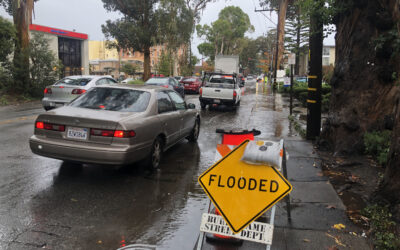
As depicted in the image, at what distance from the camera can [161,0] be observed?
33.8m

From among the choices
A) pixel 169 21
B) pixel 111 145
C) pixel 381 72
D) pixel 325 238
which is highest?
pixel 169 21

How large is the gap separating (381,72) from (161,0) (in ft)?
98.1

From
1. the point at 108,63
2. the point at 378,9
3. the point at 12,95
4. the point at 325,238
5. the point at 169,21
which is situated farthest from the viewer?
the point at 108,63

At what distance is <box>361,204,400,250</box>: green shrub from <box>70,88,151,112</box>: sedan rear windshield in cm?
388

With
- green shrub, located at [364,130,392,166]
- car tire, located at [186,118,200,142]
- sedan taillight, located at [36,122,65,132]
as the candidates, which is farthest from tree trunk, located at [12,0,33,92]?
green shrub, located at [364,130,392,166]

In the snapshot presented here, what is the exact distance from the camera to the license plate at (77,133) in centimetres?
544

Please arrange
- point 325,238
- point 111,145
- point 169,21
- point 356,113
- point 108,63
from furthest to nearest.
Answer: point 108,63 < point 169,21 < point 356,113 < point 111,145 < point 325,238

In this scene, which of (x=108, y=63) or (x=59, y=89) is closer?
(x=59, y=89)

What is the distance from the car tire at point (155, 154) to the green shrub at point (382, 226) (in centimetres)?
347

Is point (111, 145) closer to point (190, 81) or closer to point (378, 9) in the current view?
point (378, 9)

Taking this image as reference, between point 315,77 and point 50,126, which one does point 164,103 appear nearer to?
point 50,126

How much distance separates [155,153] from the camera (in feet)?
21.0

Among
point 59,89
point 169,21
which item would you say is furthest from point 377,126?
point 169,21

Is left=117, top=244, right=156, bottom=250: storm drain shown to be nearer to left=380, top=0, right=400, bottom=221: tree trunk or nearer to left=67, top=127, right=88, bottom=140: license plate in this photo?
left=67, top=127, right=88, bottom=140: license plate
